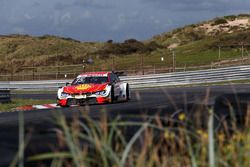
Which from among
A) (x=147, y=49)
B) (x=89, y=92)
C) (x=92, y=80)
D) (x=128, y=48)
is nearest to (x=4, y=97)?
(x=92, y=80)

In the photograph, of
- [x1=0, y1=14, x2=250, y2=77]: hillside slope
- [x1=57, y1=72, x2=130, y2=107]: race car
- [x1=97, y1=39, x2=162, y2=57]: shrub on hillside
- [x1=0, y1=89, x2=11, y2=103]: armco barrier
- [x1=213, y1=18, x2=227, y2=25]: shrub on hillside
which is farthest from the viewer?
[x1=213, y1=18, x2=227, y2=25]: shrub on hillside

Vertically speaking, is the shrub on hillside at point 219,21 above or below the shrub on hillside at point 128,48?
above

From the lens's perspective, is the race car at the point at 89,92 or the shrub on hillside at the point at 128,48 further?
the shrub on hillside at the point at 128,48

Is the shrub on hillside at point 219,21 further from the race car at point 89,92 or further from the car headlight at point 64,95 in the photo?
the car headlight at point 64,95

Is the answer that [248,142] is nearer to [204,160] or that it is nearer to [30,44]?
[204,160]

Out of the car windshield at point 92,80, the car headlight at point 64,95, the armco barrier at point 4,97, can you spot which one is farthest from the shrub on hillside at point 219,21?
the car headlight at point 64,95

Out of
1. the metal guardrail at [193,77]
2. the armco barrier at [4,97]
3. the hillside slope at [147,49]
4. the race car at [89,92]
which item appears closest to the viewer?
the race car at [89,92]

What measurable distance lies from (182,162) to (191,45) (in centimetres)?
6013

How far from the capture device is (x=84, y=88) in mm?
21234

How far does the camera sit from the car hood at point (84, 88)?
21.2 meters

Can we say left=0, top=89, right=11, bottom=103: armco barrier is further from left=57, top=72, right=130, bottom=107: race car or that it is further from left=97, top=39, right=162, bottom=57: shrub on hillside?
left=97, top=39, right=162, bottom=57: shrub on hillside

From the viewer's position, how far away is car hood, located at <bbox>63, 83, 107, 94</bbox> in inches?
833

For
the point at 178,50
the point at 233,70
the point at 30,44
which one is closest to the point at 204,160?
the point at 233,70

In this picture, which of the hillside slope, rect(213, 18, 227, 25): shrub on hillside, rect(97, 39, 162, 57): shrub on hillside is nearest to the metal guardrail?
the hillside slope
